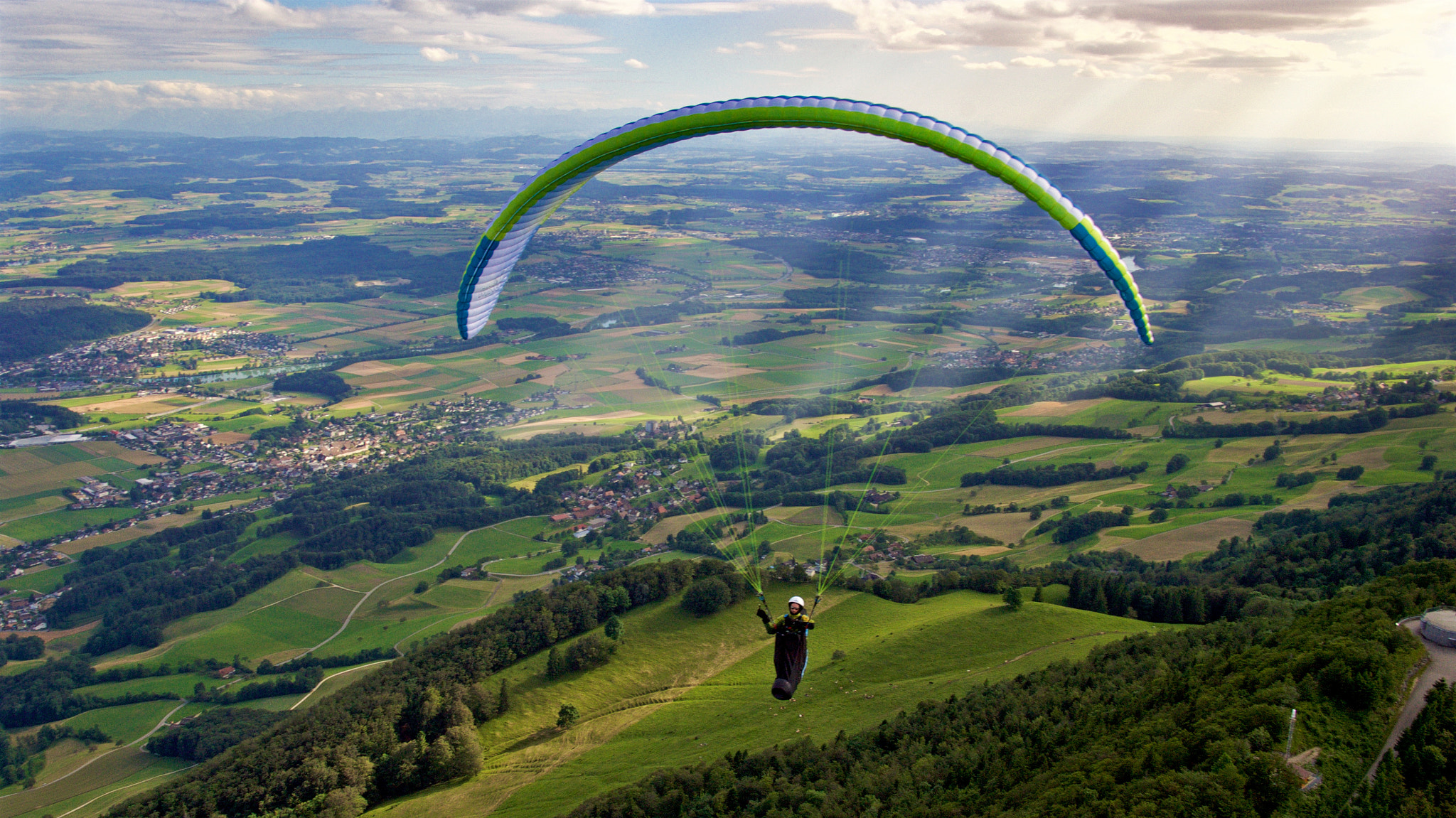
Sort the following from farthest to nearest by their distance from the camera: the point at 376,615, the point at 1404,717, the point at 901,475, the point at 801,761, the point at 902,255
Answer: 1. the point at 902,255
2. the point at 901,475
3. the point at 376,615
4. the point at 801,761
5. the point at 1404,717

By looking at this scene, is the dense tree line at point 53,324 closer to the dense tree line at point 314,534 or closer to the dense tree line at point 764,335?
the dense tree line at point 314,534

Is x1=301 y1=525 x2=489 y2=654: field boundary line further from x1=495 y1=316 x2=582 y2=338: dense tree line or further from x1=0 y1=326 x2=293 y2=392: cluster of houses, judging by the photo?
x1=0 y1=326 x2=293 y2=392: cluster of houses

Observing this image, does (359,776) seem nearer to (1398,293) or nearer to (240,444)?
(240,444)

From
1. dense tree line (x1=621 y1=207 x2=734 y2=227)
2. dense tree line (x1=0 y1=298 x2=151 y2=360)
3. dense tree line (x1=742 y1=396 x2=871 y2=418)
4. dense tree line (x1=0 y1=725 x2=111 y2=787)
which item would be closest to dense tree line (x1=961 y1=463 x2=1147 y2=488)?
dense tree line (x1=742 y1=396 x2=871 y2=418)

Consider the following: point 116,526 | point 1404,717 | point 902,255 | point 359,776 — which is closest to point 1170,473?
point 1404,717

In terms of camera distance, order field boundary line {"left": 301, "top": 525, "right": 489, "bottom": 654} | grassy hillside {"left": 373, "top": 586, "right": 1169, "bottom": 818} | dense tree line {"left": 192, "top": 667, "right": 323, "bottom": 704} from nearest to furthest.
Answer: grassy hillside {"left": 373, "top": 586, "right": 1169, "bottom": 818}, dense tree line {"left": 192, "top": 667, "right": 323, "bottom": 704}, field boundary line {"left": 301, "top": 525, "right": 489, "bottom": 654}

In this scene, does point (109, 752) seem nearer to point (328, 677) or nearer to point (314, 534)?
point (328, 677)

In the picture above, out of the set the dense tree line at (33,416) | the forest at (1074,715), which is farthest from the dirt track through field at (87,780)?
the dense tree line at (33,416)
